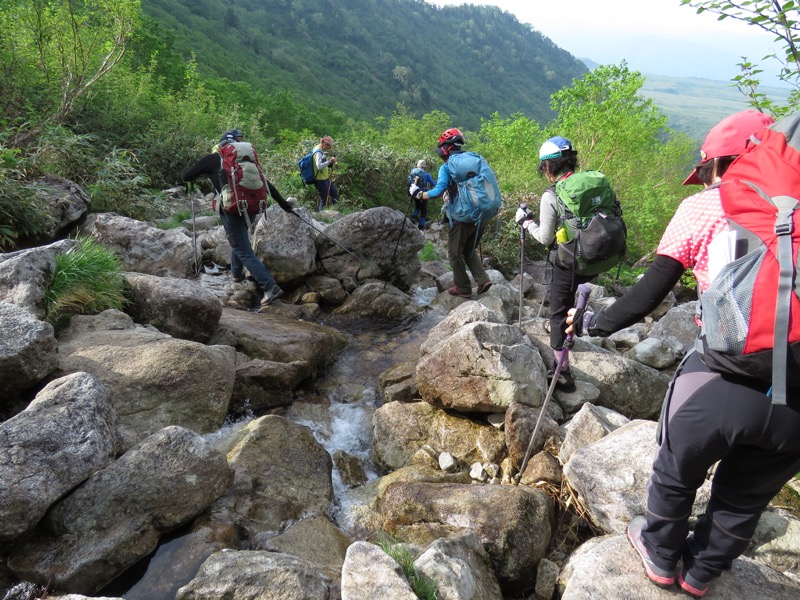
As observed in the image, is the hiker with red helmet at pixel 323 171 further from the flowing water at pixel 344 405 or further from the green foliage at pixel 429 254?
the flowing water at pixel 344 405

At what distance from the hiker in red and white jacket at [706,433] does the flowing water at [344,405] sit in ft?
9.71

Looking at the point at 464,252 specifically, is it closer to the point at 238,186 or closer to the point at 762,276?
the point at 238,186

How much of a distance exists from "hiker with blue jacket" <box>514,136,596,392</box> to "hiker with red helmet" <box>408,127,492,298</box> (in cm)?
249

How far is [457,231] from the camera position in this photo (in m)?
8.57

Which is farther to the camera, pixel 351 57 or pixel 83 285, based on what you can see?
pixel 351 57

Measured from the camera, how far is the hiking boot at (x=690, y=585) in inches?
109

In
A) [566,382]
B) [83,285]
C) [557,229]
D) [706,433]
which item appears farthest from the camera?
[83,285]

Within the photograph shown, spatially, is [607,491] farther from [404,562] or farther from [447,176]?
[447,176]

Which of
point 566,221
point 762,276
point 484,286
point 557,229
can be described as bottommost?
point 484,286

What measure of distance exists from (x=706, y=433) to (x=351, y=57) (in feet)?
460

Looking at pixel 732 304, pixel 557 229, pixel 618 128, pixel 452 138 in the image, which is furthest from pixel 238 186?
pixel 618 128

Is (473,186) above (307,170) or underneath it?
above

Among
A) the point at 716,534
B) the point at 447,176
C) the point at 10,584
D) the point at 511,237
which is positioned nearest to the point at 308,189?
the point at 511,237

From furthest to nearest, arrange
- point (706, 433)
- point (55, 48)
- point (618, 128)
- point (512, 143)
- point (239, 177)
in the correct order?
1. point (512, 143)
2. point (618, 128)
3. point (55, 48)
4. point (239, 177)
5. point (706, 433)
